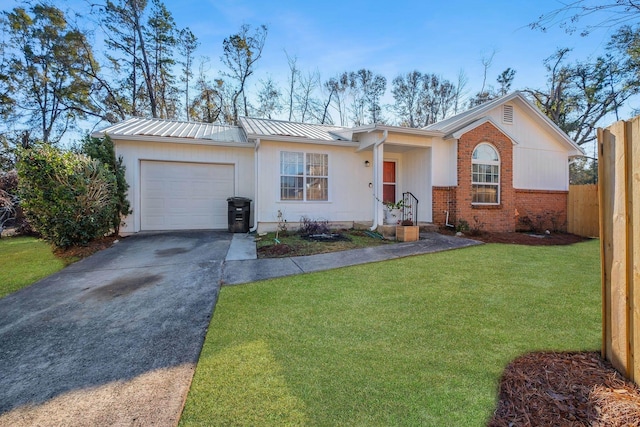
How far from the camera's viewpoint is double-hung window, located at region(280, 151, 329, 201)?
9.64 m

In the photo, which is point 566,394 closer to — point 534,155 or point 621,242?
point 621,242

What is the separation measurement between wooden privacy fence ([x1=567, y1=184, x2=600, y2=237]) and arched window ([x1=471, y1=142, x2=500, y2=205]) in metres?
3.55

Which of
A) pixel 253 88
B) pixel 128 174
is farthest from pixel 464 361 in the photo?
pixel 253 88

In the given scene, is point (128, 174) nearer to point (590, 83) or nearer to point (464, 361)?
point (464, 361)

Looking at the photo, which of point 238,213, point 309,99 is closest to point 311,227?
point 238,213

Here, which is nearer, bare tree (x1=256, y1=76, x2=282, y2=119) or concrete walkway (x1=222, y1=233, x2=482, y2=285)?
concrete walkway (x1=222, y1=233, x2=482, y2=285)

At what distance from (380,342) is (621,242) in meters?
2.01

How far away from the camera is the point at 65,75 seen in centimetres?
1780

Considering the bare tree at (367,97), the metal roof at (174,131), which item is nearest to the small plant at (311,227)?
the metal roof at (174,131)

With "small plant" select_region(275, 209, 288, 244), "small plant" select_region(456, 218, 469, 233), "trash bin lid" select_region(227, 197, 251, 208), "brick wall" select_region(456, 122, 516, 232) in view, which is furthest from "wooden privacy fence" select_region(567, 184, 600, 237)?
"trash bin lid" select_region(227, 197, 251, 208)

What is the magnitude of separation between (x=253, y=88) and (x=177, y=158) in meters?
14.7

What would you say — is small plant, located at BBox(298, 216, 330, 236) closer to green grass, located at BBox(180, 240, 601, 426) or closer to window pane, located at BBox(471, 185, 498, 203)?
green grass, located at BBox(180, 240, 601, 426)

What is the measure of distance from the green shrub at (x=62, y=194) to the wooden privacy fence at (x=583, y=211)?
15698 mm

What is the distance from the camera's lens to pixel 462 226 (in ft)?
31.9
